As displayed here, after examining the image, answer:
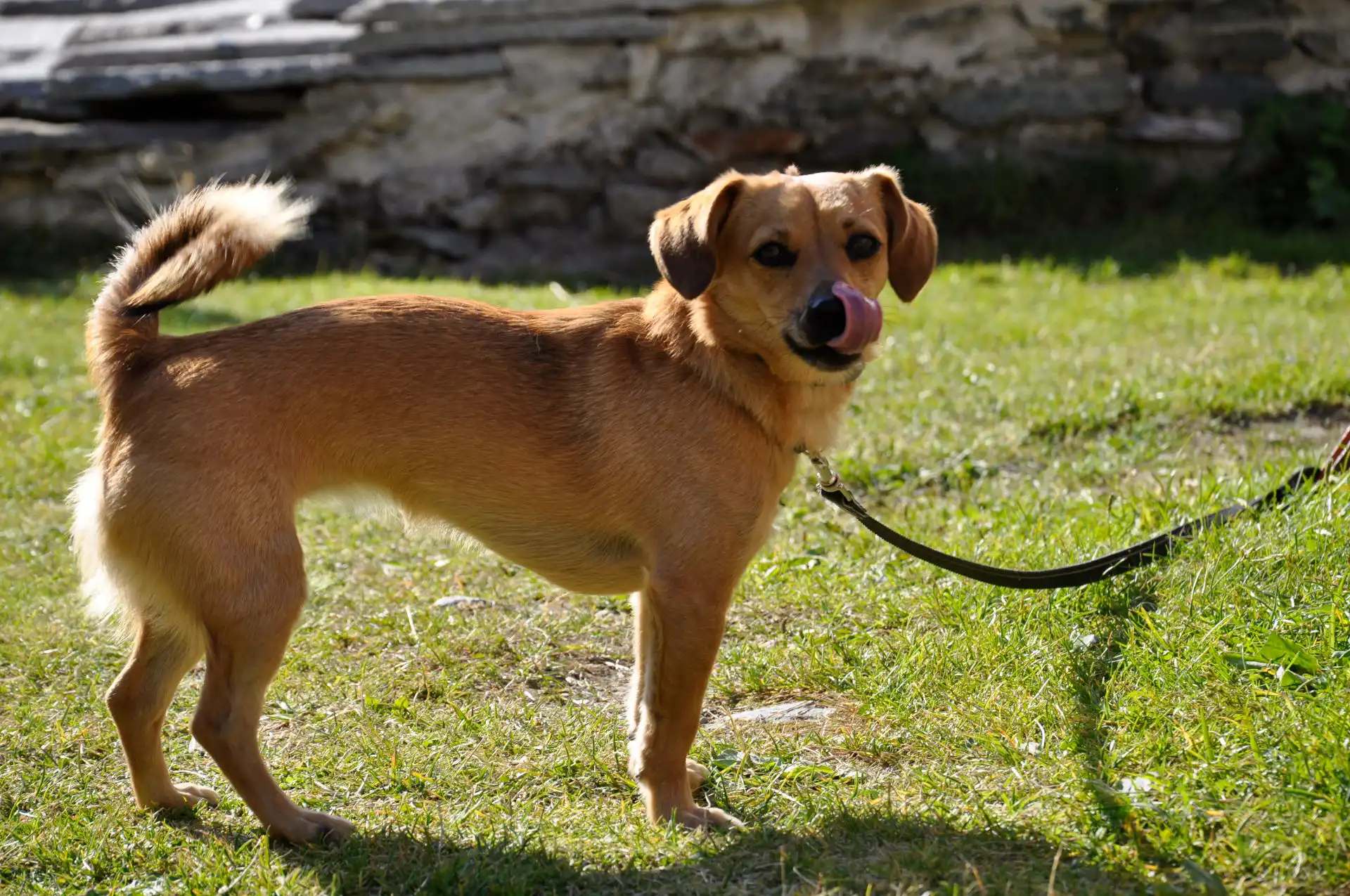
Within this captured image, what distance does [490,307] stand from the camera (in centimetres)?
367

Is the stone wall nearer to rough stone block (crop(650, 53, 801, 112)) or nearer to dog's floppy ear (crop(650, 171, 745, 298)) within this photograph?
rough stone block (crop(650, 53, 801, 112))

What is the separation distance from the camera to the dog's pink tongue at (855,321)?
321 cm

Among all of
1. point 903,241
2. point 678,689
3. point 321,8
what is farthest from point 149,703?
point 321,8

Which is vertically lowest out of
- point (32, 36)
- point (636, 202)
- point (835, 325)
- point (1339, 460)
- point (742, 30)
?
point (636, 202)

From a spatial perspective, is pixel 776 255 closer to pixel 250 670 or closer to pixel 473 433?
pixel 473 433

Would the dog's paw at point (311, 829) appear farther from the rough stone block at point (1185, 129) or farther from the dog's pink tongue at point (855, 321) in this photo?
the rough stone block at point (1185, 129)

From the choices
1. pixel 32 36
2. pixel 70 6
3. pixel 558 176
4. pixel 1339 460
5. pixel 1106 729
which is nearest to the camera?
pixel 1106 729

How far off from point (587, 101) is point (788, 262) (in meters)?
6.78

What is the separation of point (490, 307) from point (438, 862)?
1.49 metres

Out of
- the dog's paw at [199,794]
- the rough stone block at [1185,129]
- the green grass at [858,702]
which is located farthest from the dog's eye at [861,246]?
the rough stone block at [1185,129]

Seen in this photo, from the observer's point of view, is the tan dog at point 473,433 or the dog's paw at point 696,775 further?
the dog's paw at point 696,775

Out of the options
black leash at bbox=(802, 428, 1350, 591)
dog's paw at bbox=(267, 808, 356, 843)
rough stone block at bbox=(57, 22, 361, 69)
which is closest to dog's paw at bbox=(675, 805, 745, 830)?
dog's paw at bbox=(267, 808, 356, 843)

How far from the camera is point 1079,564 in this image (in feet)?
12.9

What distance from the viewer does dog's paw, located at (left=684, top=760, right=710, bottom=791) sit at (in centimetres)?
339
